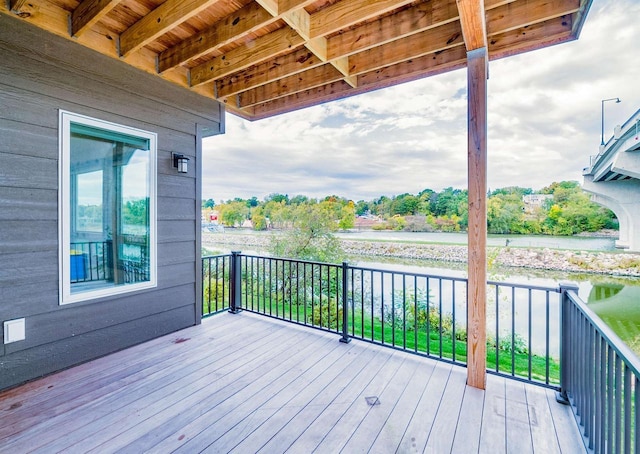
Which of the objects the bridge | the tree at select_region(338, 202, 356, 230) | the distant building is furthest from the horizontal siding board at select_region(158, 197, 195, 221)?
the distant building

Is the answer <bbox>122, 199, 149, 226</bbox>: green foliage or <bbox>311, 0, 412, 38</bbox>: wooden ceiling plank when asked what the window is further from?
<bbox>311, 0, 412, 38</bbox>: wooden ceiling plank

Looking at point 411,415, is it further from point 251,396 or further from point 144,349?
point 144,349

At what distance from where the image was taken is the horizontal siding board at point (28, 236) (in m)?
2.03

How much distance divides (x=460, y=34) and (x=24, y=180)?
11.5 ft

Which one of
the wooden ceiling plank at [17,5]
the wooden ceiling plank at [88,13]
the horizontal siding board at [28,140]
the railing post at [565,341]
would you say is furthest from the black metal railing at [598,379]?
the wooden ceiling plank at [17,5]

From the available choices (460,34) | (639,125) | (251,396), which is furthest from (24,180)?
(639,125)

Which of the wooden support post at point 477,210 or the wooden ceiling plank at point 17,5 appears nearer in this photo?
the wooden ceiling plank at point 17,5

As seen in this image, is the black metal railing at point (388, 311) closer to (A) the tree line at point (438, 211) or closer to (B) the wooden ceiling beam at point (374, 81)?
(A) the tree line at point (438, 211)

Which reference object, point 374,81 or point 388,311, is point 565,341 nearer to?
point 374,81

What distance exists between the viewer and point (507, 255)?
6.71 metres

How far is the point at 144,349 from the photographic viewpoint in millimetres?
2719

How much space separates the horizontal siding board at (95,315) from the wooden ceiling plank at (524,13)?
381 cm

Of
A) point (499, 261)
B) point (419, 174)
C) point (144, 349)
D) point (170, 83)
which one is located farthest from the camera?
point (419, 174)

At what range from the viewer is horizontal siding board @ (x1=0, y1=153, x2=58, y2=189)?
2.01 metres
